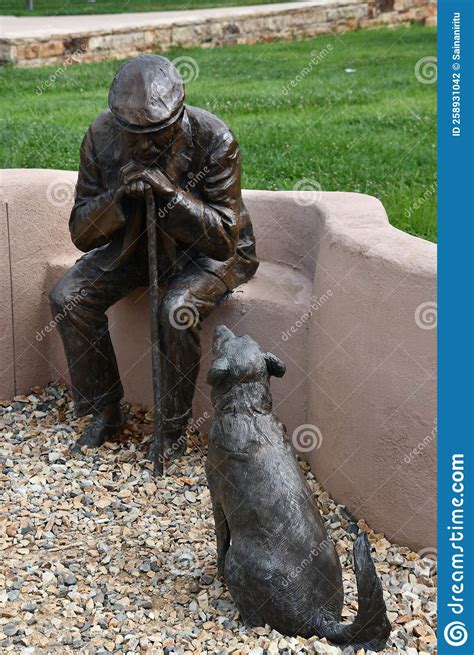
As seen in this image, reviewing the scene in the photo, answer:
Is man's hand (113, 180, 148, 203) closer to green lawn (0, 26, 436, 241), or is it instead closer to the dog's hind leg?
the dog's hind leg

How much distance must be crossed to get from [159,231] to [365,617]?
2.11 meters

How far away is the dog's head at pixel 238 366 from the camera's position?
3828 mm

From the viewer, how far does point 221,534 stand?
4031 millimetres

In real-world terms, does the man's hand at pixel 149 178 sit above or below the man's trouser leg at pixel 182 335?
above

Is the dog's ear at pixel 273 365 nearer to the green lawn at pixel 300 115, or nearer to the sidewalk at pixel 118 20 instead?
the green lawn at pixel 300 115

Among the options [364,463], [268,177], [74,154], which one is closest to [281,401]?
[364,463]

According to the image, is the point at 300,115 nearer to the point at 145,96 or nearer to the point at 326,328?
the point at 326,328

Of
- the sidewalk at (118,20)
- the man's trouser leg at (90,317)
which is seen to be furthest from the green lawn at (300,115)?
the man's trouser leg at (90,317)

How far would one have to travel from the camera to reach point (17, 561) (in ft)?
14.6

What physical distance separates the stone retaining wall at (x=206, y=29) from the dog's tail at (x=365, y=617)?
399 inches

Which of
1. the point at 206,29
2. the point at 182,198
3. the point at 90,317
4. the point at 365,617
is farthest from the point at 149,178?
the point at 206,29

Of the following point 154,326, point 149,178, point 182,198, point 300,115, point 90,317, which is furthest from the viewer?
point 300,115

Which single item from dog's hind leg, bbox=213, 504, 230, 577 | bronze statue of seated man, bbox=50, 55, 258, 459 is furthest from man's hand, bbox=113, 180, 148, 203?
dog's hind leg, bbox=213, 504, 230, 577

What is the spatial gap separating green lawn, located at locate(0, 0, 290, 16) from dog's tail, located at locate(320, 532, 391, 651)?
12900mm
